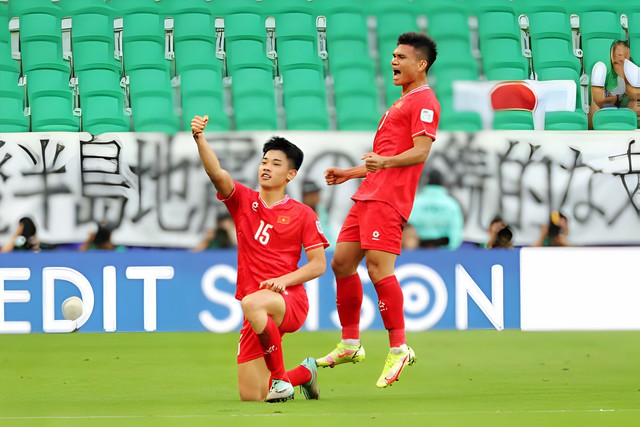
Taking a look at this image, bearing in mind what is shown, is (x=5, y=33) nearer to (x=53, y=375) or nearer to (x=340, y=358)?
(x=53, y=375)

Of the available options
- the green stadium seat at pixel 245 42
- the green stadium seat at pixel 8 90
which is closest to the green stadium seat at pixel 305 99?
the green stadium seat at pixel 245 42

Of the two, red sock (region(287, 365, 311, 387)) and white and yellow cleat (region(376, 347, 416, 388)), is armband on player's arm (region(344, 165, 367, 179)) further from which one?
red sock (region(287, 365, 311, 387))

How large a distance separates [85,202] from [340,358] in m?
3.54

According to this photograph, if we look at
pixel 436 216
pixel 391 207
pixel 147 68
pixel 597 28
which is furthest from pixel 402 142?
pixel 597 28

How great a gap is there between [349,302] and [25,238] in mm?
3580

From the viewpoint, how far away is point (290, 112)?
8.88m

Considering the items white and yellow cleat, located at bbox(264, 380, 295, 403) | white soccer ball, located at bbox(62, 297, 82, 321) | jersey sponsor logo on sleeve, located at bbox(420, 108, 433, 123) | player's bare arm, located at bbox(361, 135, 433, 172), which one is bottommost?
white and yellow cleat, located at bbox(264, 380, 295, 403)

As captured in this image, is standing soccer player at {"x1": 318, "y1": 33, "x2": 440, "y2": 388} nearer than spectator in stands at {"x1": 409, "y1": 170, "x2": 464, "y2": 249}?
Yes

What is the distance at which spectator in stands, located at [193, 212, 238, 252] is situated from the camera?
26.1 ft

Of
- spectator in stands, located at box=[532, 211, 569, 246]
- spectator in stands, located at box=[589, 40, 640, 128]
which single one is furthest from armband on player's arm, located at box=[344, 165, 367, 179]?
spectator in stands, located at box=[589, 40, 640, 128]

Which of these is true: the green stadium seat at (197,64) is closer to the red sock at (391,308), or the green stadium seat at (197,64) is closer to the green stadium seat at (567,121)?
the green stadium seat at (567,121)

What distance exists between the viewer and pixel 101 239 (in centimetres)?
788

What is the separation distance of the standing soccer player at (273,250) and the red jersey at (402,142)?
0.39 meters

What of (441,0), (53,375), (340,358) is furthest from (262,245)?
(441,0)
